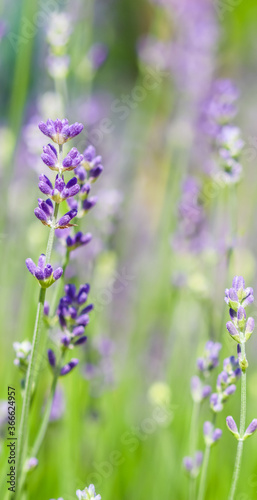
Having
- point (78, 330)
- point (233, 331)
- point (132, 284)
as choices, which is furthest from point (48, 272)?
point (132, 284)

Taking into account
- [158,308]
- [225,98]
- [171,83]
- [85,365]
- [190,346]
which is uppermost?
[171,83]

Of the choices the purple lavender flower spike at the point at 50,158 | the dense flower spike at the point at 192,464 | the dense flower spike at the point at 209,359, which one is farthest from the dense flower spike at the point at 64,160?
the dense flower spike at the point at 192,464

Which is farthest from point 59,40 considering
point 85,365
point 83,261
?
point 85,365

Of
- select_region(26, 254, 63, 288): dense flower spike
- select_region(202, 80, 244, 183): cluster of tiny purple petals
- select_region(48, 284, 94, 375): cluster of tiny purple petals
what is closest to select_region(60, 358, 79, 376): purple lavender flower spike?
select_region(48, 284, 94, 375): cluster of tiny purple petals

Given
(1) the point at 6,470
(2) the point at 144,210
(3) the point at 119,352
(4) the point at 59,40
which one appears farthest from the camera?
(2) the point at 144,210

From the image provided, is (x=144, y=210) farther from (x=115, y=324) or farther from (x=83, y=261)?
(x=83, y=261)

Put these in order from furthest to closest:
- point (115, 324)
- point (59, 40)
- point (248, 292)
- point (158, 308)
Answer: point (115, 324), point (158, 308), point (59, 40), point (248, 292)
